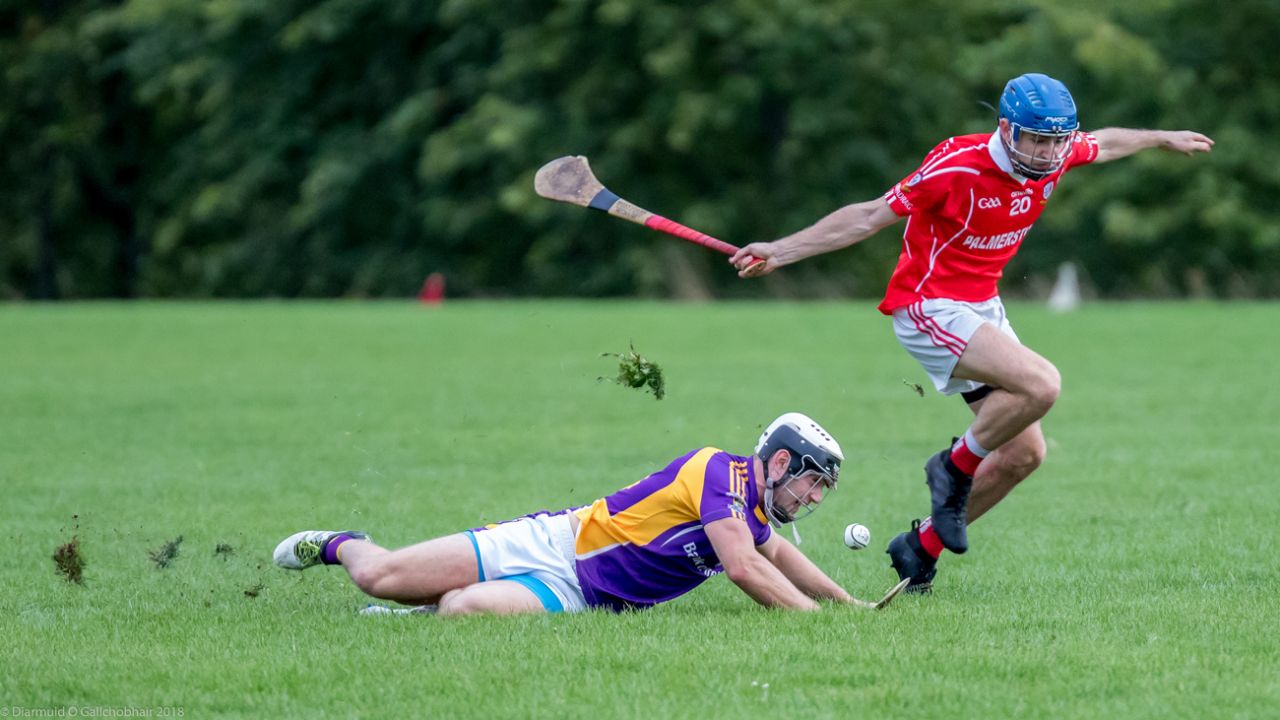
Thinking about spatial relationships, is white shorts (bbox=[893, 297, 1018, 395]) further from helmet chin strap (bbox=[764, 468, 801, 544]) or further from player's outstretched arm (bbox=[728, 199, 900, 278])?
helmet chin strap (bbox=[764, 468, 801, 544])

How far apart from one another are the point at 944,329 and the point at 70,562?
13.7ft

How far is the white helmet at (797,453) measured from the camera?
23.7 ft

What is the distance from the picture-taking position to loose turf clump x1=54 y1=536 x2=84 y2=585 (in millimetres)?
8281

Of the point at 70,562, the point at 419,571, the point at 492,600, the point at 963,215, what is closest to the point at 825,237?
the point at 963,215

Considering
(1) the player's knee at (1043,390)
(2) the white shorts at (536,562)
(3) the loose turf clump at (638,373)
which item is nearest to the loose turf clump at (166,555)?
(2) the white shorts at (536,562)

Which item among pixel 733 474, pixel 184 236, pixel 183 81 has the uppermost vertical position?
pixel 733 474

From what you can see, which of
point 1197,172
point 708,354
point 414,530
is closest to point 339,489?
point 414,530

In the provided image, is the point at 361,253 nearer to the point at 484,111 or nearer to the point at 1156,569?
the point at 484,111

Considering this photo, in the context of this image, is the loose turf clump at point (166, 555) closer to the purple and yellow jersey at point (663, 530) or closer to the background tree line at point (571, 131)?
the purple and yellow jersey at point (663, 530)

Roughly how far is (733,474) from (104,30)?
43.2 m

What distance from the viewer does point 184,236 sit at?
5000 cm

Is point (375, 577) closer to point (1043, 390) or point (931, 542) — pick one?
point (931, 542)

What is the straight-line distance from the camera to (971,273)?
8.41 meters

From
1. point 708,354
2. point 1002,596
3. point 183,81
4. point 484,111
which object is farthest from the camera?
point 183,81
